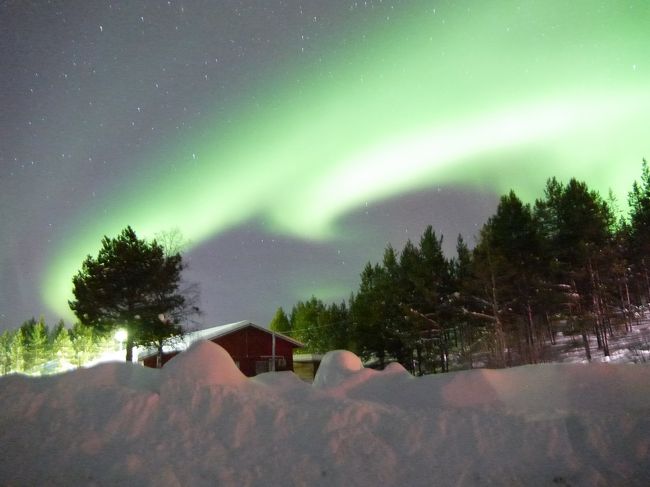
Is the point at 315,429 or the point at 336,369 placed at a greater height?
the point at 336,369

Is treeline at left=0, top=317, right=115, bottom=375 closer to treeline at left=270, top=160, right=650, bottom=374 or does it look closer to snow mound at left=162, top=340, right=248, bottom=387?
treeline at left=270, top=160, right=650, bottom=374

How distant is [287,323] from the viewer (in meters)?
88.9

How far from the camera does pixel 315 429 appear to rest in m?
8.30

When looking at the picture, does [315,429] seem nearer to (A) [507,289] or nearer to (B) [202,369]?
(B) [202,369]

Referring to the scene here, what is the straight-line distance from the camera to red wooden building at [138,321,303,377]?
128 feet

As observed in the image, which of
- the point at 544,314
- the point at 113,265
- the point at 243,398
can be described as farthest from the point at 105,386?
the point at 544,314

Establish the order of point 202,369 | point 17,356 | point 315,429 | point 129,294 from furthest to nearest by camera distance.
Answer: point 17,356
point 129,294
point 202,369
point 315,429

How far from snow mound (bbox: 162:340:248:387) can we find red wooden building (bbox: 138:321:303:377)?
28.3m

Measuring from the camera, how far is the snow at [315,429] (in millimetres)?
7086

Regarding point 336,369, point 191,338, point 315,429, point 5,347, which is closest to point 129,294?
point 191,338

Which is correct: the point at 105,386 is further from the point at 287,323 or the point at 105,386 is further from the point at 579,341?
the point at 287,323

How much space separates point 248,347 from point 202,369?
31.2 metres

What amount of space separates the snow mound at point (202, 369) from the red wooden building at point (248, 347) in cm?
2832

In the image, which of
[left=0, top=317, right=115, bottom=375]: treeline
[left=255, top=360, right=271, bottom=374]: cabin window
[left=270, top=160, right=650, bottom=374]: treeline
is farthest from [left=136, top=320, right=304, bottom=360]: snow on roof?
[left=0, top=317, right=115, bottom=375]: treeline
